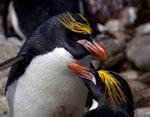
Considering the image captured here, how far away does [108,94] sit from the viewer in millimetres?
3205

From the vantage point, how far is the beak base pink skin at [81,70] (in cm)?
326

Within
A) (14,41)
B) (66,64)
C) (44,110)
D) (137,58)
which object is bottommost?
(137,58)

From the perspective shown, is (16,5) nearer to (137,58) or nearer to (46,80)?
(137,58)

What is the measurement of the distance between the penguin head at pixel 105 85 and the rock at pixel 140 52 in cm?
286

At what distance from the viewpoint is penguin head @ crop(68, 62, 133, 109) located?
3154 millimetres

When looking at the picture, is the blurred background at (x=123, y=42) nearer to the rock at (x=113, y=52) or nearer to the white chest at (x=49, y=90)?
the rock at (x=113, y=52)

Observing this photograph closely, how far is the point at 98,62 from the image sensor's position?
18.6 ft

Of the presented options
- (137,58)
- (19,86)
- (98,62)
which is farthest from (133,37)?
(19,86)

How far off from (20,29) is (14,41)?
0.23 meters

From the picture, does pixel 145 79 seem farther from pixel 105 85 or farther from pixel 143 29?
pixel 105 85

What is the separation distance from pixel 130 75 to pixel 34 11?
1236mm

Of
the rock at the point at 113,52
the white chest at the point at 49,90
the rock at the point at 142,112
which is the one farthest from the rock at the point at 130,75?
the white chest at the point at 49,90

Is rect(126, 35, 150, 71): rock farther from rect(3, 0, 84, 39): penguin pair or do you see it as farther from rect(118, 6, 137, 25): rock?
rect(118, 6, 137, 25): rock

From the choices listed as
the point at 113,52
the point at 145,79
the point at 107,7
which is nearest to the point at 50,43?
the point at 145,79
